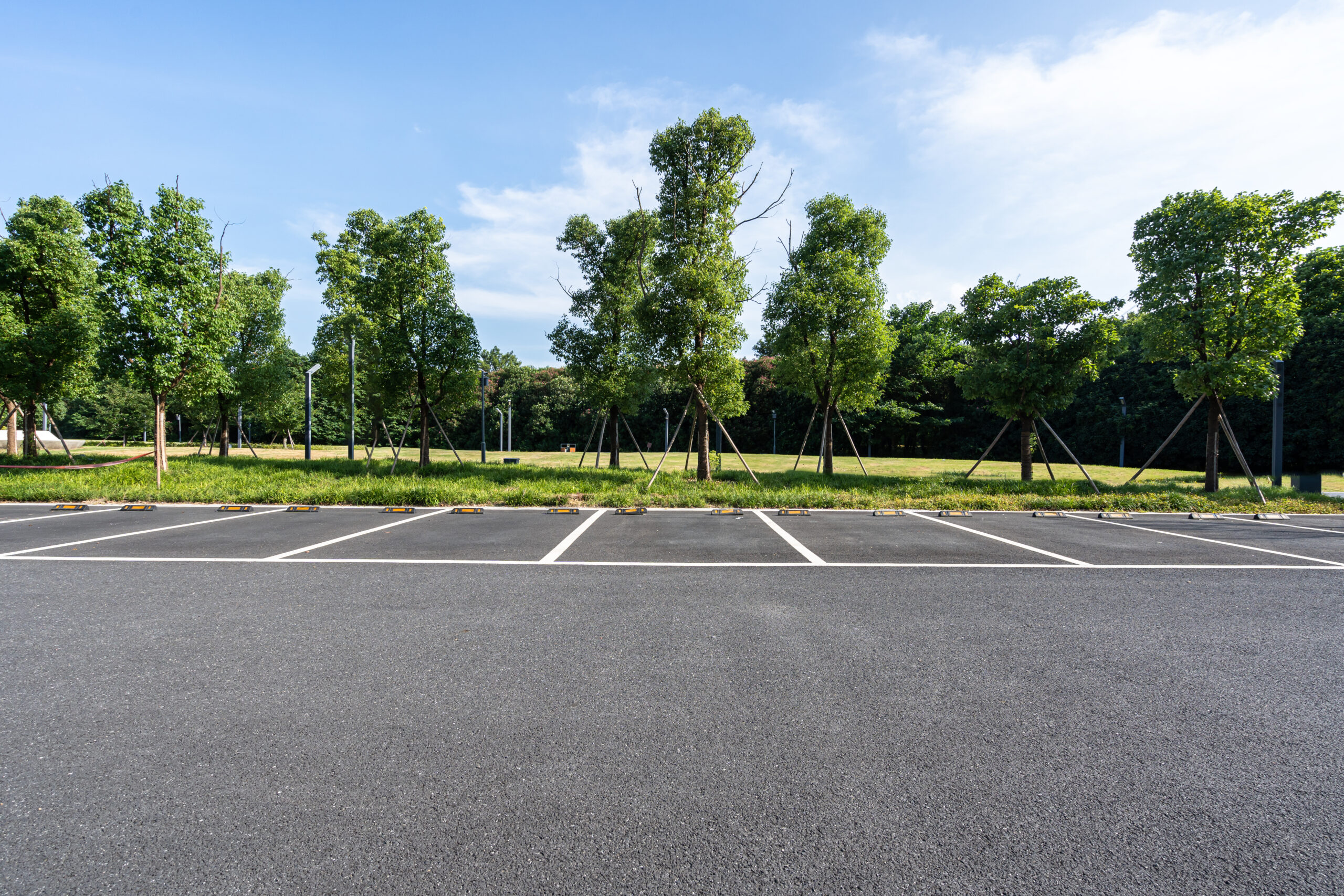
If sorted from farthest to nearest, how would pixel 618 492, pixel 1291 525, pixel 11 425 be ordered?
1. pixel 11 425
2. pixel 618 492
3. pixel 1291 525

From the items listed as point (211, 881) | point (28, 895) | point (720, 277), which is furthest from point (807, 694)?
point (720, 277)

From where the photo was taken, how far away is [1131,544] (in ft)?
27.0

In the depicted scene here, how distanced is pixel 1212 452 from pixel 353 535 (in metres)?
20.2

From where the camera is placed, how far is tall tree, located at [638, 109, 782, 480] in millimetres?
14961

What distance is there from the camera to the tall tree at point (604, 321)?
20328mm

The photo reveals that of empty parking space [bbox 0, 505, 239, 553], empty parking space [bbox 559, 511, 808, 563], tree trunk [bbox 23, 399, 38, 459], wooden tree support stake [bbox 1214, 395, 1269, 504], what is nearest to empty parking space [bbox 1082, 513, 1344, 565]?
wooden tree support stake [bbox 1214, 395, 1269, 504]

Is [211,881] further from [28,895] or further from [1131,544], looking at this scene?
[1131,544]

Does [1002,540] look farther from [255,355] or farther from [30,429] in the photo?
[30,429]

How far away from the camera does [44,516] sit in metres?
10.1

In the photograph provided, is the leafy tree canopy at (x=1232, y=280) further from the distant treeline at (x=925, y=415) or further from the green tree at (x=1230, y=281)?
the distant treeline at (x=925, y=415)

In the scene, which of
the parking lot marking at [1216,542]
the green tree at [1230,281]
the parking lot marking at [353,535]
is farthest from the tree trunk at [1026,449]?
the parking lot marking at [353,535]

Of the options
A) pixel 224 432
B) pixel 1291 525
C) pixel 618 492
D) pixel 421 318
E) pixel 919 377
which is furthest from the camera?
pixel 919 377

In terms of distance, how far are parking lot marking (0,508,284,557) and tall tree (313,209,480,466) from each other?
7495 mm

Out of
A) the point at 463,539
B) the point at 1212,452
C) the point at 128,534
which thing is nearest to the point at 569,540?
the point at 463,539
